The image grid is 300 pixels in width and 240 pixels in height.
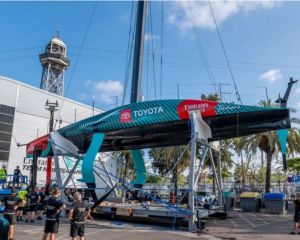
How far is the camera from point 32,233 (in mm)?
9719

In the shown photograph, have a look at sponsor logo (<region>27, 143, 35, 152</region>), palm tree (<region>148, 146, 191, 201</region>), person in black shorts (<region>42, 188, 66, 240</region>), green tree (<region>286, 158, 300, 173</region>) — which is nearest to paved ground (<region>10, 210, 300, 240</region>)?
person in black shorts (<region>42, 188, 66, 240</region>)

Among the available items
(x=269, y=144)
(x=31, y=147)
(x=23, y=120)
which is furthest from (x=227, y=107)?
(x=23, y=120)

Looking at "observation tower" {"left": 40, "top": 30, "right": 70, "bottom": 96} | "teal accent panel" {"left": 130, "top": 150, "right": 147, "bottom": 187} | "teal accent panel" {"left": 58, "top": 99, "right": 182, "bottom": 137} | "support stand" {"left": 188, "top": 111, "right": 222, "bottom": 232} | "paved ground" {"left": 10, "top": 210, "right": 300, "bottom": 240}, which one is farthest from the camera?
"observation tower" {"left": 40, "top": 30, "right": 70, "bottom": 96}

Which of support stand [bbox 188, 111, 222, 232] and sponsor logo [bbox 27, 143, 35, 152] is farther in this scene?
sponsor logo [bbox 27, 143, 35, 152]

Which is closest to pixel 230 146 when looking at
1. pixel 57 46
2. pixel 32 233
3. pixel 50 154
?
pixel 50 154

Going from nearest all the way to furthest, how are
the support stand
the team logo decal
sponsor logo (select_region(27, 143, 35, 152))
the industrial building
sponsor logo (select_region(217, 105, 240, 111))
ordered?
the support stand < sponsor logo (select_region(217, 105, 240, 111)) < the team logo decal < sponsor logo (select_region(27, 143, 35, 152)) < the industrial building

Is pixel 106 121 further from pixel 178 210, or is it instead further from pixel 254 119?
pixel 254 119

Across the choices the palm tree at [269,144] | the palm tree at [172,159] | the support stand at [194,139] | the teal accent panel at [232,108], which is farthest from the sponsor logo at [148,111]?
the palm tree at [269,144]

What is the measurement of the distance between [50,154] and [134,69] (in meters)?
6.84

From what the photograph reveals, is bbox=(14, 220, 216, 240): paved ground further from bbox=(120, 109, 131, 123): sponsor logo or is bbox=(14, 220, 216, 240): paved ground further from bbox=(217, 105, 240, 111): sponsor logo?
bbox=(217, 105, 240, 111): sponsor logo

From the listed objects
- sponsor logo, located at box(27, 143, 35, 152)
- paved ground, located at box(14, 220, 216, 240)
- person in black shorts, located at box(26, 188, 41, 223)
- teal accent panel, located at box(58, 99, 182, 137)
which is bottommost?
paved ground, located at box(14, 220, 216, 240)

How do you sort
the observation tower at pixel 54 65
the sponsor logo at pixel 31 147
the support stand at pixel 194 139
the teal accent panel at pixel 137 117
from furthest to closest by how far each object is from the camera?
the observation tower at pixel 54 65 → the sponsor logo at pixel 31 147 → the teal accent panel at pixel 137 117 → the support stand at pixel 194 139

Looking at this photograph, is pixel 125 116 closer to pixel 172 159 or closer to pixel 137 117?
pixel 137 117

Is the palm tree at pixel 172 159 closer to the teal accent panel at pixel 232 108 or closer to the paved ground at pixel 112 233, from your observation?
the paved ground at pixel 112 233
